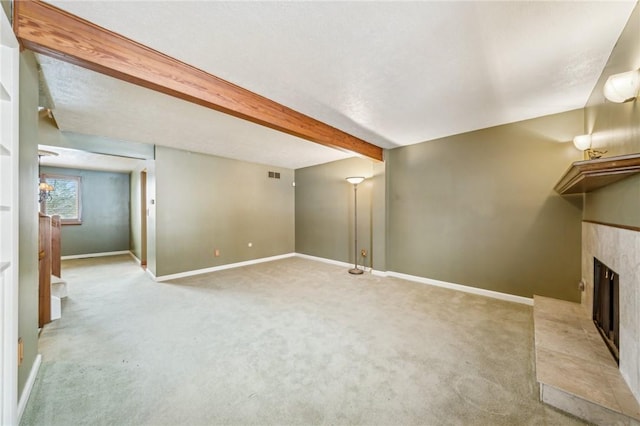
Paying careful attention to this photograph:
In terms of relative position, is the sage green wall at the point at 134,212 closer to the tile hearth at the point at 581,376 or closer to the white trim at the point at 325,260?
the white trim at the point at 325,260

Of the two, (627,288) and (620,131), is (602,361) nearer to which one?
(627,288)

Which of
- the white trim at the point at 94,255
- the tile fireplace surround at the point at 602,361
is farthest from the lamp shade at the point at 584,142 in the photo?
the white trim at the point at 94,255

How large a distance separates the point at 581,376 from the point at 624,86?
183cm

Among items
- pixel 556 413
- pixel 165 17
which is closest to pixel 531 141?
pixel 556 413

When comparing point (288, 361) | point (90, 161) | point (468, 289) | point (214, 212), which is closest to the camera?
point (288, 361)

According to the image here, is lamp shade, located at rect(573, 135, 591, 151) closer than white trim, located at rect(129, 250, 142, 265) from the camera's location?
Yes

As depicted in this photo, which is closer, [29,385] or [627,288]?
[627,288]

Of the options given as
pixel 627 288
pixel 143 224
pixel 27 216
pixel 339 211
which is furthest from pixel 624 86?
pixel 143 224

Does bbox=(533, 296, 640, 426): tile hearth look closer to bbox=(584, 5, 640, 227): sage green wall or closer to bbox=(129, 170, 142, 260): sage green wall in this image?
bbox=(584, 5, 640, 227): sage green wall

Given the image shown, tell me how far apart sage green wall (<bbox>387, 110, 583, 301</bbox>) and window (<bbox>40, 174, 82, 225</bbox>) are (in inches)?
316

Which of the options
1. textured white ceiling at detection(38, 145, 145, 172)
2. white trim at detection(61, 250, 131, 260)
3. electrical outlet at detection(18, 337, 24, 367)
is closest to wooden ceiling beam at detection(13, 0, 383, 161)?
electrical outlet at detection(18, 337, 24, 367)

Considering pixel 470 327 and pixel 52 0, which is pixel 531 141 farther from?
pixel 52 0

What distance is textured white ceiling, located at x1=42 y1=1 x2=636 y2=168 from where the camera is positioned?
1.46m

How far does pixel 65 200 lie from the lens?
6.24 meters
